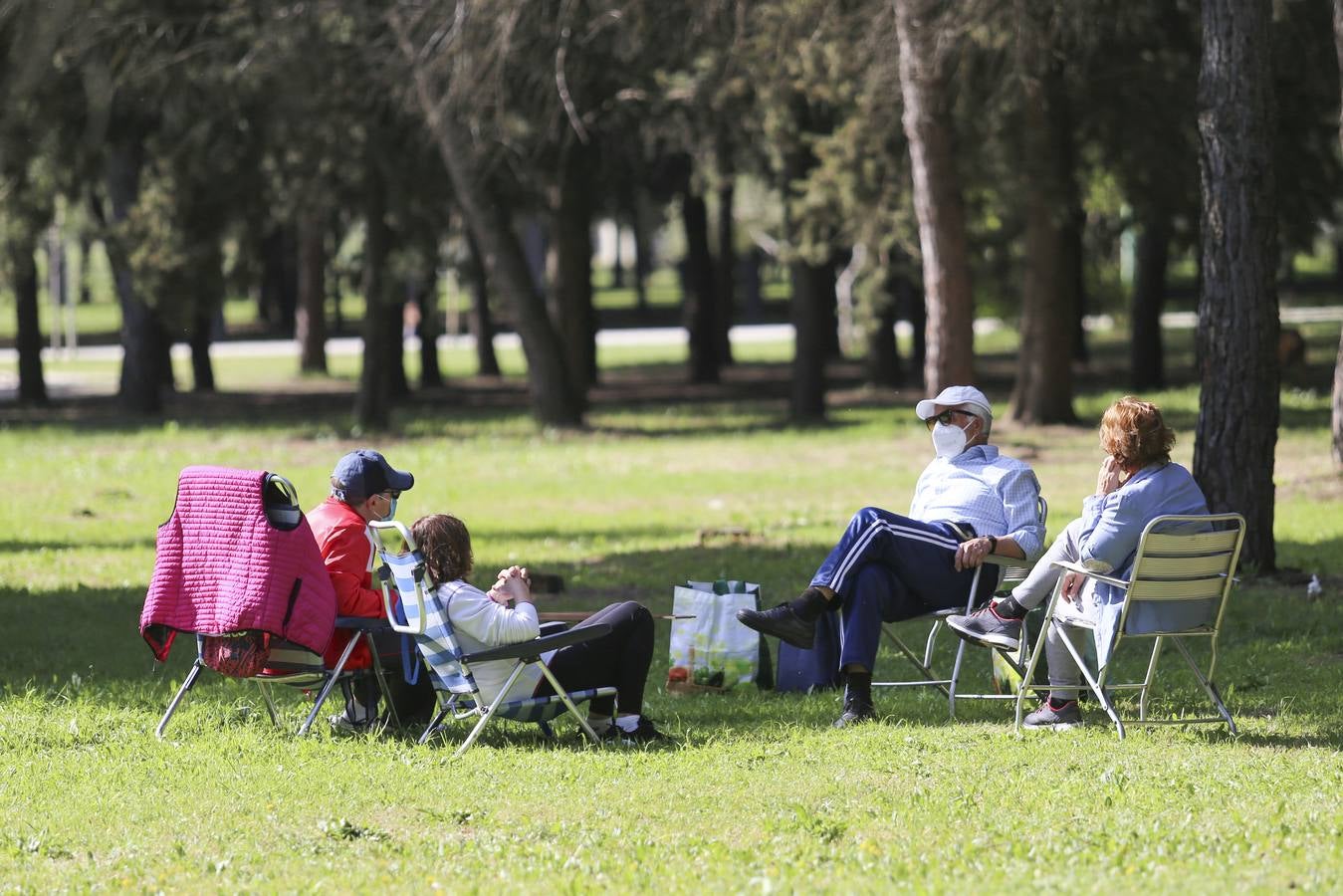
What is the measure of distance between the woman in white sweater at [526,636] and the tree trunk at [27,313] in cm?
2174

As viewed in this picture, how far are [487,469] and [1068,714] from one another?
528 inches

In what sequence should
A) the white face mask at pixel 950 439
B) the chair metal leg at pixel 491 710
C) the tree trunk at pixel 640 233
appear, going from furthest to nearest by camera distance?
the tree trunk at pixel 640 233 → the white face mask at pixel 950 439 → the chair metal leg at pixel 491 710

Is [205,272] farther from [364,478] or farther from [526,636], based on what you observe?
[526,636]

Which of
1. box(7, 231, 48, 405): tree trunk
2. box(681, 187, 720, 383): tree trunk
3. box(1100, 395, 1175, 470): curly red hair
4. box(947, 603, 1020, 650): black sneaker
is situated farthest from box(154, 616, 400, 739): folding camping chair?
box(681, 187, 720, 383): tree trunk

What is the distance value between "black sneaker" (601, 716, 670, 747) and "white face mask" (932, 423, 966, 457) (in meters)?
1.97

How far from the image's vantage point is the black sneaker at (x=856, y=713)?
763cm

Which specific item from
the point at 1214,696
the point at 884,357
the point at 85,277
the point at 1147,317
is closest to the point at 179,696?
the point at 1214,696

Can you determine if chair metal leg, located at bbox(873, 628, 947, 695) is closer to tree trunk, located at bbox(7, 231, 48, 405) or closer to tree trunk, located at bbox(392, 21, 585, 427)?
tree trunk, located at bbox(392, 21, 585, 427)

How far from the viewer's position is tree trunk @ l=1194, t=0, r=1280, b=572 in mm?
11062

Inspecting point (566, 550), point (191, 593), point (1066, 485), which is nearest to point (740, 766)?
point (191, 593)

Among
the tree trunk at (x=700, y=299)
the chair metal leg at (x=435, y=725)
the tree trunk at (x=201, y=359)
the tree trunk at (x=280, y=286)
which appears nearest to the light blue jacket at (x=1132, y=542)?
the chair metal leg at (x=435, y=725)

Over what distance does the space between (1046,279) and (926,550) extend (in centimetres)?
1562

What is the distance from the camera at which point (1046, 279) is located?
75.4 ft

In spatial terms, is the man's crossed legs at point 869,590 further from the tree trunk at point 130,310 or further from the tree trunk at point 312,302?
the tree trunk at point 312,302
